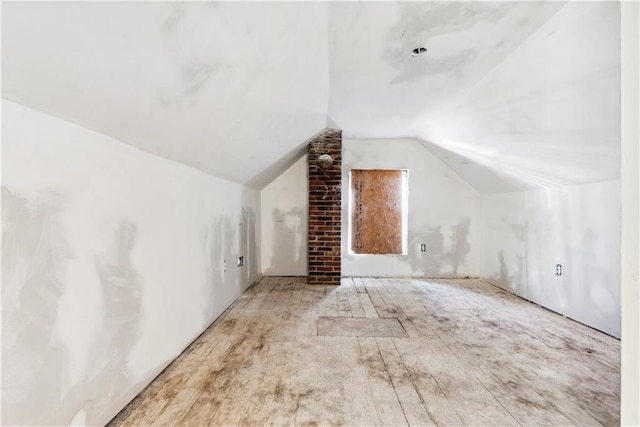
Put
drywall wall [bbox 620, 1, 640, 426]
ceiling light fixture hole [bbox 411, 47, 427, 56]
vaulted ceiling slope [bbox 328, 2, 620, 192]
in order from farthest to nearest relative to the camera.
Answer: ceiling light fixture hole [bbox 411, 47, 427, 56], vaulted ceiling slope [bbox 328, 2, 620, 192], drywall wall [bbox 620, 1, 640, 426]

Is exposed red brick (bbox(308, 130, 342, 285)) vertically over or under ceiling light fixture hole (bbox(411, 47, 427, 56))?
under

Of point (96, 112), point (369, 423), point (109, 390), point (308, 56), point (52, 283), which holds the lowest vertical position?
point (369, 423)

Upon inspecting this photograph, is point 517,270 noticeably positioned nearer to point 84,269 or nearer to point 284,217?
point 284,217

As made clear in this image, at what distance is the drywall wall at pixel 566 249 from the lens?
2.89 metres

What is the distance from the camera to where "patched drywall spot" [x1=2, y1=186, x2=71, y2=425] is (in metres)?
1.06

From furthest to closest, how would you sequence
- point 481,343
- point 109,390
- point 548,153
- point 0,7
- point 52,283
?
1. point 548,153
2. point 481,343
3. point 109,390
4. point 52,283
5. point 0,7

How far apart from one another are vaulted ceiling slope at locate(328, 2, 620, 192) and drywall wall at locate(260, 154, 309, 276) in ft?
5.96

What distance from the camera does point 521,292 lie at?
4.18 m

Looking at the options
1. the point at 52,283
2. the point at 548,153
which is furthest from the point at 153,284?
the point at 548,153

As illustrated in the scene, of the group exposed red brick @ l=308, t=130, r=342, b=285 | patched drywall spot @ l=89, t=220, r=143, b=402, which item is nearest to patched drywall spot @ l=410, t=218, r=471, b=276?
exposed red brick @ l=308, t=130, r=342, b=285

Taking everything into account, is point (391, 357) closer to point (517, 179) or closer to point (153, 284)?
point (153, 284)

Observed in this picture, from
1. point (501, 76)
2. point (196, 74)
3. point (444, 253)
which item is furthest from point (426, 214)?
point (196, 74)

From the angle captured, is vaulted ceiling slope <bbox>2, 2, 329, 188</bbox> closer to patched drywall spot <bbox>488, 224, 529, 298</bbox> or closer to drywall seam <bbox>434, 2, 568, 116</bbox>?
drywall seam <bbox>434, 2, 568, 116</bbox>

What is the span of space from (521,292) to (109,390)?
4.33 meters
